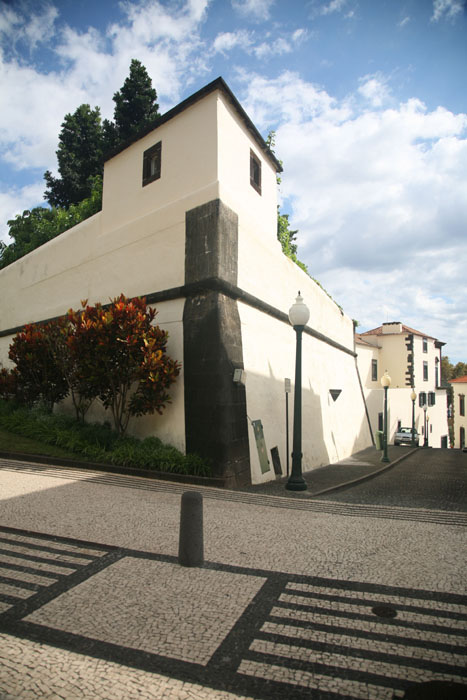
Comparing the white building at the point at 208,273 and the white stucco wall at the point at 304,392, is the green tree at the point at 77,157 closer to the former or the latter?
the white building at the point at 208,273

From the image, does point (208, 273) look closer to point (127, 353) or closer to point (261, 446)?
point (127, 353)

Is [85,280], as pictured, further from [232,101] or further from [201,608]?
[201,608]

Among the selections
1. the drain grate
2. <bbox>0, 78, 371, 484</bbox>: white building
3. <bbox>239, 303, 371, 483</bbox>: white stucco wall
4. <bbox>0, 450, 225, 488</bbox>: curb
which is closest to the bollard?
the drain grate

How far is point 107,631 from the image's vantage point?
296 cm

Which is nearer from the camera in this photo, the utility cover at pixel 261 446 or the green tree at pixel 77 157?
the utility cover at pixel 261 446

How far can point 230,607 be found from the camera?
3322 mm

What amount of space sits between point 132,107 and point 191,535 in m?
32.2

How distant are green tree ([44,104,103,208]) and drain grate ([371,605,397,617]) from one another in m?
31.6

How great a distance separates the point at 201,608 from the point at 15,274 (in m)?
18.8

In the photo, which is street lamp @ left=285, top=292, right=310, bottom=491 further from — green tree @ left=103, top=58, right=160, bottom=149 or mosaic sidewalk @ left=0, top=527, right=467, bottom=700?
green tree @ left=103, top=58, right=160, bottom=149

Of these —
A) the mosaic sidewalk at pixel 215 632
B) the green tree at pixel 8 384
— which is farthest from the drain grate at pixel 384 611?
the green tree at pixel 8 384

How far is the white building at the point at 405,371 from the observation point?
3575 cm

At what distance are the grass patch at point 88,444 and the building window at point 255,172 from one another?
837cm

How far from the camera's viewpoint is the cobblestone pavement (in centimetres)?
249
